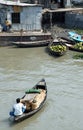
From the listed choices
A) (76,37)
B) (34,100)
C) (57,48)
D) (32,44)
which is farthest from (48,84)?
(76,37)

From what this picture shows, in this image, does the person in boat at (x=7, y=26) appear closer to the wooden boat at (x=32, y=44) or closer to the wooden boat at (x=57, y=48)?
the wooden boat at (x=32, y=44)

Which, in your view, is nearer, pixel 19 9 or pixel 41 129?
pixel 41 129

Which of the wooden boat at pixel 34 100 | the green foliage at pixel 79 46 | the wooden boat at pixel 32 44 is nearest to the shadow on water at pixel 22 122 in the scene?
the wooden boat at pixel 34 100

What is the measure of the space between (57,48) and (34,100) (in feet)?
32.6

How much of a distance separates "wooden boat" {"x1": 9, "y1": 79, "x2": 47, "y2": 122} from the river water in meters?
0.36

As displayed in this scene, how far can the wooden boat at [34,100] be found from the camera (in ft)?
56.5

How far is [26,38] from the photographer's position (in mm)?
29547

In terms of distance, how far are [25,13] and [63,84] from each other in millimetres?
10995

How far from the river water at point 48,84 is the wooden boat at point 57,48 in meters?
0.38

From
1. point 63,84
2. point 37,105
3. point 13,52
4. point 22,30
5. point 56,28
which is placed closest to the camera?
point 37,105

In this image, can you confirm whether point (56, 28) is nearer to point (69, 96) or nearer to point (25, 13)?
point (25, 13)

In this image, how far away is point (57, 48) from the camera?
27.1 metres

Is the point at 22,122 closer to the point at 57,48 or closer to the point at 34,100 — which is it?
the point at 34,100

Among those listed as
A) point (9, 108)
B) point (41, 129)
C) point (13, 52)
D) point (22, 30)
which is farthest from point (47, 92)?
point (22, 30)
